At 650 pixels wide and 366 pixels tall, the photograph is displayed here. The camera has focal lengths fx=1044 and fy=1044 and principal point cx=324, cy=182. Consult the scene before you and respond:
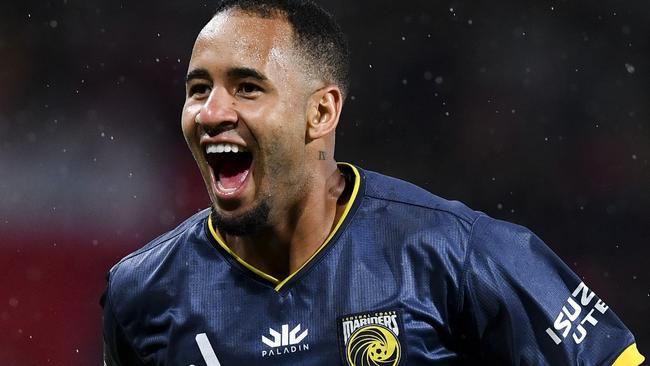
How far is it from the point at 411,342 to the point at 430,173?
302cm

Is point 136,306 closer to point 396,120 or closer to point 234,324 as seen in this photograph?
point 234,324

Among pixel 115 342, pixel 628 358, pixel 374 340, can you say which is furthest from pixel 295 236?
pixel 628 358

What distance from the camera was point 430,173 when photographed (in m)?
5.38

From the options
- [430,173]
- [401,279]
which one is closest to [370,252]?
[401,279]

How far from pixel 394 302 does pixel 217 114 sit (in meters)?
0.60

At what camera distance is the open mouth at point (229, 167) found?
2498 millimetres

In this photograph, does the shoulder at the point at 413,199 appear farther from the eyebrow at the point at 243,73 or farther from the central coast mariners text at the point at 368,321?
the eyebrow at the point at 243,73

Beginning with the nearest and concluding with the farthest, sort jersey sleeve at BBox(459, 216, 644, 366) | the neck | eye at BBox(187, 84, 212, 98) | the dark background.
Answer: jersey sleeve at BBox(459, 216, 644, 366) → eye at BBox(187, 84, 212, 98) → the neck → the dark background

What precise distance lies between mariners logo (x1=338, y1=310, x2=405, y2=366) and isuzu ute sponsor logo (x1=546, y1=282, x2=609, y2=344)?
1.14 ft

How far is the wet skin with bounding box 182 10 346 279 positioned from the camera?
2.42m

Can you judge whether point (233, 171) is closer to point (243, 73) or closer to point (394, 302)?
point (243, 73)

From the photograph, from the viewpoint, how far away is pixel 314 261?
2537 millimetres

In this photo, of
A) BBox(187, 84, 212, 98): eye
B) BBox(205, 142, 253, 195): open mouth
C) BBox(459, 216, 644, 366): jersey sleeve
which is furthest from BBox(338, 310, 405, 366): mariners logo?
BBox(187, 84, 212, 98): eye

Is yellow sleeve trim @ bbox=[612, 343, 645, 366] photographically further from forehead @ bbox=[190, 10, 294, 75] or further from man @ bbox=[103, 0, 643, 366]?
forehead @ bbox=[190, 10, 294, 75]
